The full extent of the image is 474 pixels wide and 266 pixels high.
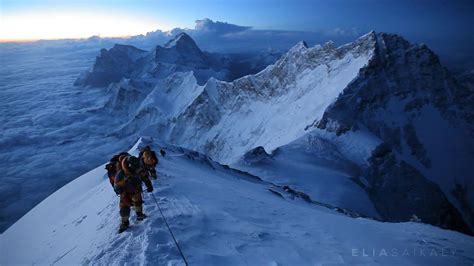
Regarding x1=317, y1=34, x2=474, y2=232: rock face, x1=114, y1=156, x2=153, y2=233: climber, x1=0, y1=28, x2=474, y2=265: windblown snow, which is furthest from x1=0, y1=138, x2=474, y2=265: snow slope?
x1=317, y1=34, x2=474, y2=232: rock face

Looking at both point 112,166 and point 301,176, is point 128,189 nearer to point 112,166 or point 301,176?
point 112,166

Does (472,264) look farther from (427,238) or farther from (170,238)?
(170,238)

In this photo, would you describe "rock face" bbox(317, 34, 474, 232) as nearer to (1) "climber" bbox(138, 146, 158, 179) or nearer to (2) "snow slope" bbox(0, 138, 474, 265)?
(2) "snow slope" bbox(0, 138, 474, 265)

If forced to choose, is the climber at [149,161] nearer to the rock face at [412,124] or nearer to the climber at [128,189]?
the climber at [128,189]

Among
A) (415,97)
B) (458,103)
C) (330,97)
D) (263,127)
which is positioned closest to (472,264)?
(330,97)

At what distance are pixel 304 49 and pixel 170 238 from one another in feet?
236

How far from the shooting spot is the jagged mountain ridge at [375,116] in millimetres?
44125

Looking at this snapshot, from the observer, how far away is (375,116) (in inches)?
2048

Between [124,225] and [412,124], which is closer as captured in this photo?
[124,225]

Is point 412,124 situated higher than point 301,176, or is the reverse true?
point 412,124

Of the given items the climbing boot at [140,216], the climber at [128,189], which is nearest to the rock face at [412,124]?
the climbing boot at [140,216]

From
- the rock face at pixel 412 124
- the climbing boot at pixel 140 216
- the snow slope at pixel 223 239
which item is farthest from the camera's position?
the rock face at pixel 412 124

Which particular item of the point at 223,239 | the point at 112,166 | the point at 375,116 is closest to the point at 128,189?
the point at 112,166

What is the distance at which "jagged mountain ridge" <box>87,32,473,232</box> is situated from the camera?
4412cm
